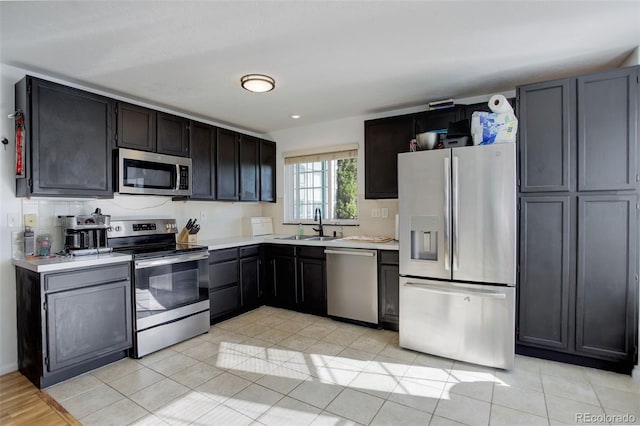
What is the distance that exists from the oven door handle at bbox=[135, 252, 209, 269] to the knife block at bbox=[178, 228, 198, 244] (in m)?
0.48

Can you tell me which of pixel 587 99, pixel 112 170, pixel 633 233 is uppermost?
pixel 587 99

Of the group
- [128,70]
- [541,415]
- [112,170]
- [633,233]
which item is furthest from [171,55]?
[633,233]

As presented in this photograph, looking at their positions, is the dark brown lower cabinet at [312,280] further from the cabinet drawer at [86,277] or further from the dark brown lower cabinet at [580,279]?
the dark brown lower cabinet at [580,279]

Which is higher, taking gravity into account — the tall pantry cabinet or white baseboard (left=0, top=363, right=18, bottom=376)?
the tall pantry cabinet

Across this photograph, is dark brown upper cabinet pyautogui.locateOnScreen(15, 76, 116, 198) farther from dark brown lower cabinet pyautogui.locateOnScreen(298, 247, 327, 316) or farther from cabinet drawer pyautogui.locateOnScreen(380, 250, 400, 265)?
cabinet drawer pyautogui.locateOnScreen(380, 250, 400, 265)

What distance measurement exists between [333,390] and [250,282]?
76.0 inches

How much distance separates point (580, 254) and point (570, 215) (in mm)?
307

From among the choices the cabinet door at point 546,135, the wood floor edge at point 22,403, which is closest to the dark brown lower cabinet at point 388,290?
the cabinet door at point 546,135

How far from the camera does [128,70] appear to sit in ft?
8.55

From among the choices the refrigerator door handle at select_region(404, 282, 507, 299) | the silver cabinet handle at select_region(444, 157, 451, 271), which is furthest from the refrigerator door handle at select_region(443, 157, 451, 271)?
the refrigerator door handle at select_region(404, 282, 507, 299)

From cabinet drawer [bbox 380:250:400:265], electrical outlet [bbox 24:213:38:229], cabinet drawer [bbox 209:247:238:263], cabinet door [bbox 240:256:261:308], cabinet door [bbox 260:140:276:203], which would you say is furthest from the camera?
cabinet door [bbox 260:140:276:203]

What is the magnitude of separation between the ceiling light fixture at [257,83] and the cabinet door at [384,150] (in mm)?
1314

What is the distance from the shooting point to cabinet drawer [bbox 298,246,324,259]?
12.1 ft

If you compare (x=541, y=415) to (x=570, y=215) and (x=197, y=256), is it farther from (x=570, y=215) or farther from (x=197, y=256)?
(x=197, y=256)
